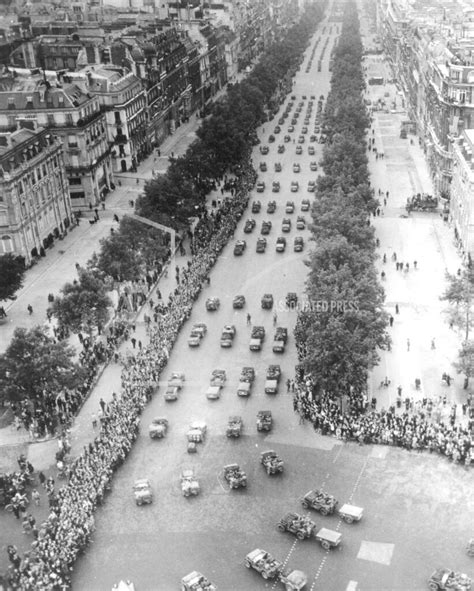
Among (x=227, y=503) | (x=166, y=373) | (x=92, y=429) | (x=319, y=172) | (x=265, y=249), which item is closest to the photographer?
(x=227, y=503)

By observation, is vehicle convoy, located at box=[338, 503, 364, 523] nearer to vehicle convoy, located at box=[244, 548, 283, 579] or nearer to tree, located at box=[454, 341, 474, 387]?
vehicle convoy, located at box=[244, 548, 283, 579]

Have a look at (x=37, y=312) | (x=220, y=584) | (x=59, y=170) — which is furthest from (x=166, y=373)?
(x=59, y=170)

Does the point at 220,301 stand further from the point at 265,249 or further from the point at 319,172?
the point at 319,172

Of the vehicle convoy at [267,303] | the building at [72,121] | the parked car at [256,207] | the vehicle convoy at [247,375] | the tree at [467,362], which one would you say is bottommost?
the parked car at [256,207]

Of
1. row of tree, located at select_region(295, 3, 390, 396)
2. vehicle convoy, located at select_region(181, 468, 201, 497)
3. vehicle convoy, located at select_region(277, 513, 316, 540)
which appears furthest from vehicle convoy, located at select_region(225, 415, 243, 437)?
vehicle convoy, located at select_region(277, 513, 316, 540)

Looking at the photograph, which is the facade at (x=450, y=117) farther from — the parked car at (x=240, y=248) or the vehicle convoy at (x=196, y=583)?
the vehicle convoy at (x=196, y=583)

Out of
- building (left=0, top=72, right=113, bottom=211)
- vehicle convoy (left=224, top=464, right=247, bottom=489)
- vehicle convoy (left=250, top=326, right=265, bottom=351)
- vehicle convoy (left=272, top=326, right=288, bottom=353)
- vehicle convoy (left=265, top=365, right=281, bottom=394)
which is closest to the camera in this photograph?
vehicle convoy (left=224, top=464, right=247, bottom=489)

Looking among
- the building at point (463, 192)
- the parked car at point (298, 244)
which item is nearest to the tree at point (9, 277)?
the parked car at point (298, 244)
